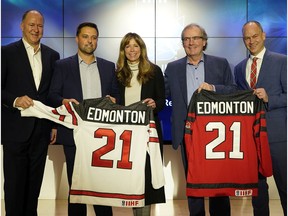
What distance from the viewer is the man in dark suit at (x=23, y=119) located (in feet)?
12.1

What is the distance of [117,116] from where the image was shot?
358 cm

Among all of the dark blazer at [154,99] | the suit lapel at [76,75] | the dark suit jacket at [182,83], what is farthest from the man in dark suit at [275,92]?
the suit lapel at [76,75]

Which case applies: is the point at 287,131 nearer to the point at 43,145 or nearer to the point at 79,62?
the point at 79,62

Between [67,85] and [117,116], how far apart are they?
0.42 m

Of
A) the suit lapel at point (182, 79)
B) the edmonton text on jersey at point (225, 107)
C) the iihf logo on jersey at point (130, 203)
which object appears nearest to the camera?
the iihf logo on jersey at point (130, 203)

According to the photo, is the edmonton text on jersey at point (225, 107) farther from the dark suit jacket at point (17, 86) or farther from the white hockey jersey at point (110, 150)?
the dark suit jacket at point (17, 86)

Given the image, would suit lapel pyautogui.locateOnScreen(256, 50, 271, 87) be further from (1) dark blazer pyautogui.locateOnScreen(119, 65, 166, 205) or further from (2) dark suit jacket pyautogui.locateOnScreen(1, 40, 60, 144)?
(2) dark suit jacket pyautogui.locateOnScreen(1, 40, 60, 144)

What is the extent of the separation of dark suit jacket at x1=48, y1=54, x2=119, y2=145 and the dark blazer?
12cm

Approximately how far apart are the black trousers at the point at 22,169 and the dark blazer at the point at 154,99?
2.32ft

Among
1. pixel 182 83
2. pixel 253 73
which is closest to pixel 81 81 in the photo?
pixel 182 83

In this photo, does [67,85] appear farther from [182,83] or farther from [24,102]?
[182,83]

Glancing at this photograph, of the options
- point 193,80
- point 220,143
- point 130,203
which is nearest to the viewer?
point 130,203

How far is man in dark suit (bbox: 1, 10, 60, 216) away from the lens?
3.70m

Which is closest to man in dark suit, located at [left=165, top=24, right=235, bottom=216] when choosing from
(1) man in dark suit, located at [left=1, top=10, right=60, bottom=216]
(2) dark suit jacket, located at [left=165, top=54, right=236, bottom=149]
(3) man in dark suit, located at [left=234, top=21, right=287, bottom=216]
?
(2) dark suit jacket, located at [left=165, top=54, right=236, bottom=149]
